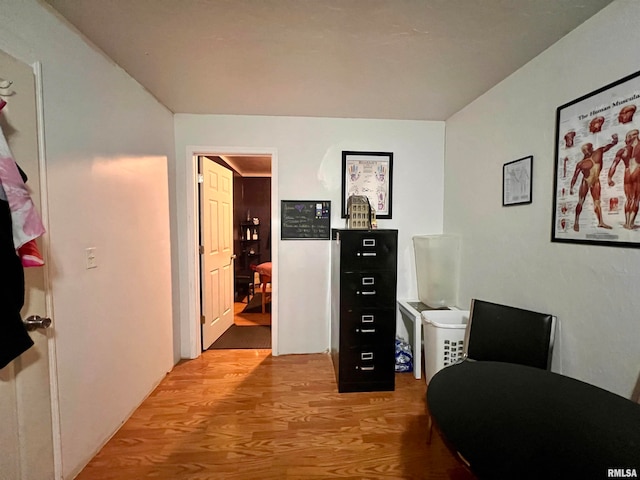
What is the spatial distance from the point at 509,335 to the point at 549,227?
0.65m

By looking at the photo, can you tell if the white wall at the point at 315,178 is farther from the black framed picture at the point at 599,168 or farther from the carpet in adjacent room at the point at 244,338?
the black framed picture at the point at 599,168

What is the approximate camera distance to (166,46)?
4.93 feet

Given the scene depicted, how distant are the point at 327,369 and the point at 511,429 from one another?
5.79 ft

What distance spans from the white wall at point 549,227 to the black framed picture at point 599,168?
0.06 meters

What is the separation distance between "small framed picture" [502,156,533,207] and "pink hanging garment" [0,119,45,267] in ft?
7.90

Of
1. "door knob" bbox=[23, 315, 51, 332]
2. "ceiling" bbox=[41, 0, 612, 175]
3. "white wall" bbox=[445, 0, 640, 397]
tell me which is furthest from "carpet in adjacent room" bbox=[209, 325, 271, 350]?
"ceiling" bbox=[41, 0, 612, 175]

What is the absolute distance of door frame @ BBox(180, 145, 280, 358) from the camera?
2.47 metres

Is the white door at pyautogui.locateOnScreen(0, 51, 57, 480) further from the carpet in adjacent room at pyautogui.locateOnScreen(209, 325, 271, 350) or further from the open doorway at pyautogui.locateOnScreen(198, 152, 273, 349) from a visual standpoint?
the open doorway at pyautogui.locateOnScreen(198, 152, 273, 349)

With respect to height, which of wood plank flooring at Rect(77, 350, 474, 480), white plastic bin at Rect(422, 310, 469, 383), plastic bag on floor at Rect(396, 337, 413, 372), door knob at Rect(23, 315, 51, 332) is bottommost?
wood plank flooring at Rect(77, 350, 474, 480)

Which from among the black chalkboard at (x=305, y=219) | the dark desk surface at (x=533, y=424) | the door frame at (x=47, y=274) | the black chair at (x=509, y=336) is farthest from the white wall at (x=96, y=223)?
the black chair at (x=509, y=336)

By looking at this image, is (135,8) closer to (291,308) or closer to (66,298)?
(66,298)

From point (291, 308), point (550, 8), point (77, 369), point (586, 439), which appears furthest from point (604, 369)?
point (77, 369)

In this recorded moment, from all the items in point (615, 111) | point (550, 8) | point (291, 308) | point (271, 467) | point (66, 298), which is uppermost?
point (550, 8)

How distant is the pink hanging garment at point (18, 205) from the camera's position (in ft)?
2.91
